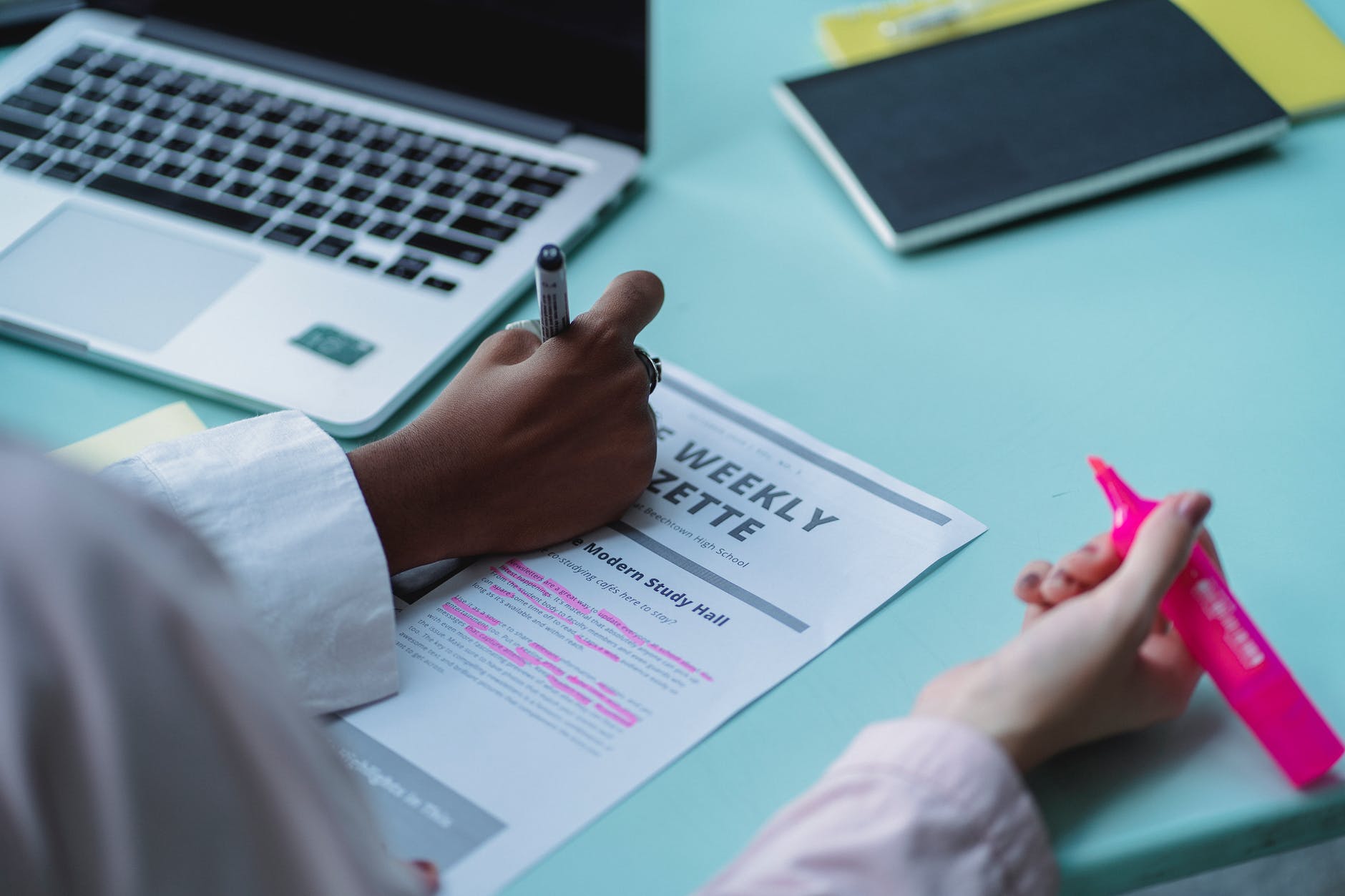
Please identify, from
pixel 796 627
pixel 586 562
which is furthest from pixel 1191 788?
pixel 586 562

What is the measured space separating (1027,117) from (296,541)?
623mm

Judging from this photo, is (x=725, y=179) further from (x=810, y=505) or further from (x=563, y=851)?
(x=563, y=851)

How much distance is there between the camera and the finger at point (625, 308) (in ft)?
2.30

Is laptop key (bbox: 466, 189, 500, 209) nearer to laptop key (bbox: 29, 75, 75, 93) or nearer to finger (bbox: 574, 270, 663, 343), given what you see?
finger (bbox: 574, 270, 663, 343)

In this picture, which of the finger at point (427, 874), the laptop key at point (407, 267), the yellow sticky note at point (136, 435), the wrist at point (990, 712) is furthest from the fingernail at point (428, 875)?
the laptop key at point (407, 267)

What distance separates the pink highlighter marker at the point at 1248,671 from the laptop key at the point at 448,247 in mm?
471

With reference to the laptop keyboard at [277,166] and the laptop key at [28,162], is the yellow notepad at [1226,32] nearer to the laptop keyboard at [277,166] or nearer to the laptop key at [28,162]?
the laptop keyboard at [277,166]

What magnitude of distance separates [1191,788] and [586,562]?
323 millimetres

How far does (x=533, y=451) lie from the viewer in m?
0.69

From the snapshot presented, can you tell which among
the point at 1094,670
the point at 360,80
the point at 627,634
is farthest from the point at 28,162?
the point at 1094,670

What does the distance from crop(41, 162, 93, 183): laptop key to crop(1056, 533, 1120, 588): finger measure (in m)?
0.77

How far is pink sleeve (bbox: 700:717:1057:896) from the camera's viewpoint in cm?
47

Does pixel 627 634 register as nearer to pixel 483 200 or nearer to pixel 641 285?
pixel 641 285

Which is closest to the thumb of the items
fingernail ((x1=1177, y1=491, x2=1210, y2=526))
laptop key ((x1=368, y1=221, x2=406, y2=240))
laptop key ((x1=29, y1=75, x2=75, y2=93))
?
fingernail ((x1=1177, y1=491, x2=1210, y2=526))
